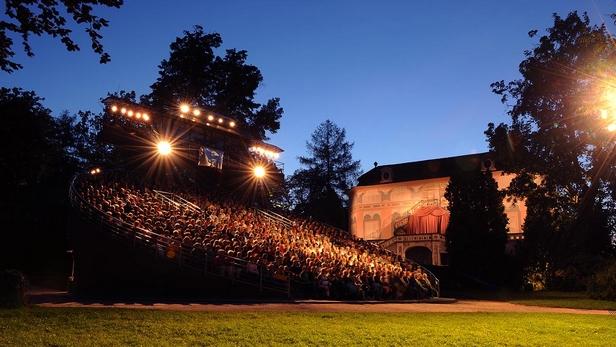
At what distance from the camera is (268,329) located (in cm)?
914

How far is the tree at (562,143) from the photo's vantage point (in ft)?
91.8

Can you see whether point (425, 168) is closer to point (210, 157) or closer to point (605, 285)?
point (210, 157)

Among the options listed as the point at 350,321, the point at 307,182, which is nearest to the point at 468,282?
the point at 350,321

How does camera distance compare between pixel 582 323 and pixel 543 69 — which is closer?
pixel 582 323

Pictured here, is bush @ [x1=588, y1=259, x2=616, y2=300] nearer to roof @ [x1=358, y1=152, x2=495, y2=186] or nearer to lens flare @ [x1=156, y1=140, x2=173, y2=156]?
lens flare @ [x1=156, y1=140, x2=173, y2=156]

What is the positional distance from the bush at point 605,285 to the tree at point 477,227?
10.7m

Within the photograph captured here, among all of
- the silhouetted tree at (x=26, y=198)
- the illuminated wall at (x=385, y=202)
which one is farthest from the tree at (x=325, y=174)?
the silhouetted tree at (x=26, y=198)

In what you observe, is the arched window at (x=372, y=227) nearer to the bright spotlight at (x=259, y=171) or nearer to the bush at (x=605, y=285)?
the bright spotlight at (x=259, y=171)

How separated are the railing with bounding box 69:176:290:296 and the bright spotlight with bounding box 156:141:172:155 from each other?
1516 centimetres

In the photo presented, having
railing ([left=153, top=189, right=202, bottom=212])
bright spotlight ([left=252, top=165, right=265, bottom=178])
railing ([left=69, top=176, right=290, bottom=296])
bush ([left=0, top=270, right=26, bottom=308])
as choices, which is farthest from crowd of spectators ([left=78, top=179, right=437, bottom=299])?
bright spotlight ([left=252, top=165, right=265, bottom=178])

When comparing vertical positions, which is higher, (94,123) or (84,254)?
(94,123)

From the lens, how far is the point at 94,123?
172 feet

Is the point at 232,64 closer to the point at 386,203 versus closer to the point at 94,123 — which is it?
the point at 94,123

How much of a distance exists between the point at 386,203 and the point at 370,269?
3226 cm
